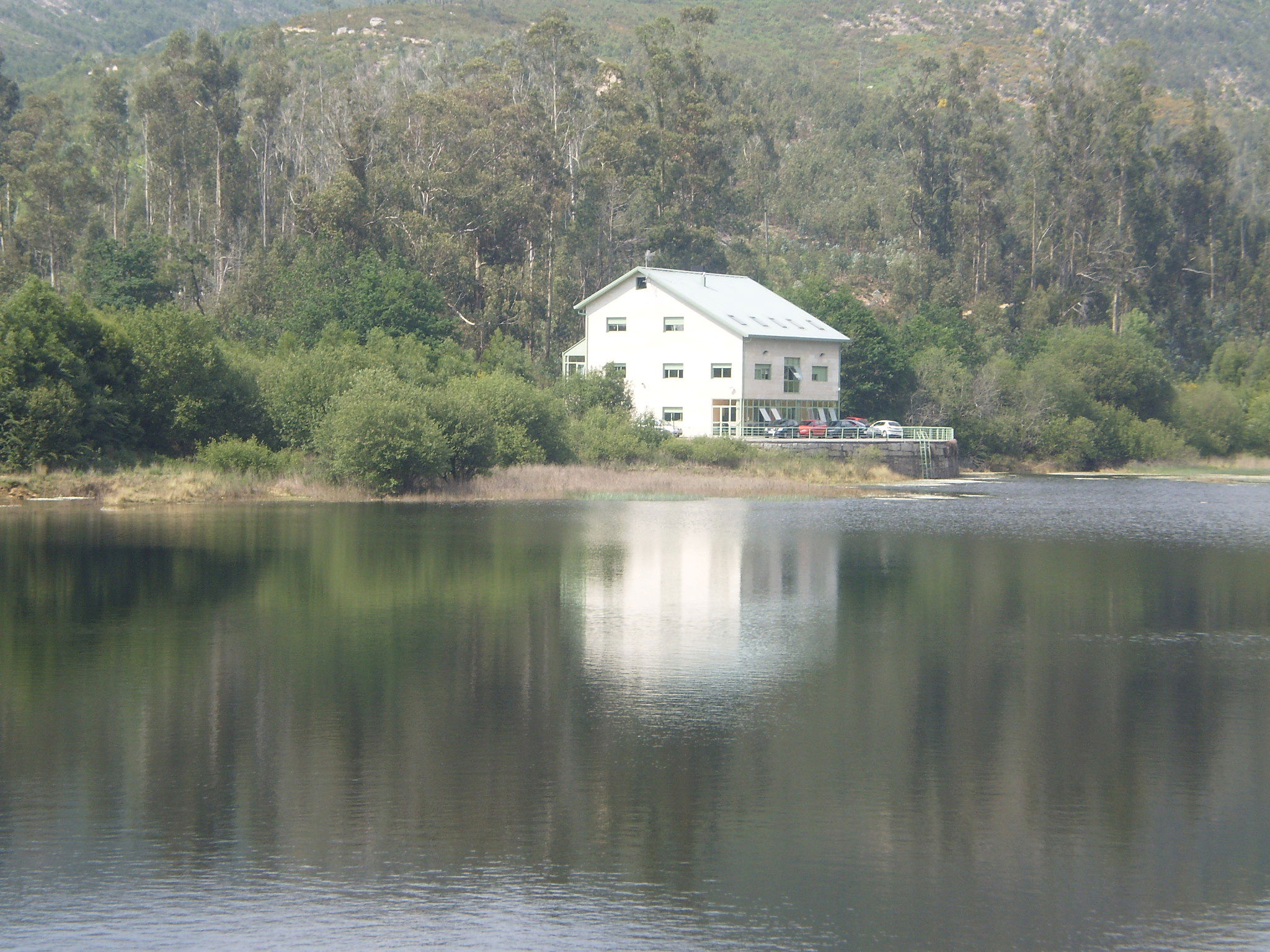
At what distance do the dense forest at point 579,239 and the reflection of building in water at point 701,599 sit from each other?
1830 centimetres

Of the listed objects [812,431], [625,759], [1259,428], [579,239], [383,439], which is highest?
[579,239]

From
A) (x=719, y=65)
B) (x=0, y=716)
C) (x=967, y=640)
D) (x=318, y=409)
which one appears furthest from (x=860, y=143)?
(x=0, y=716)

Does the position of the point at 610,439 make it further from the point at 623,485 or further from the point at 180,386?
the point at 180,386

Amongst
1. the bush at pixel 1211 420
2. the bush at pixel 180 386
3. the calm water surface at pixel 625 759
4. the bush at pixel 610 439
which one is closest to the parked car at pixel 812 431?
the bush at pixel 610 439

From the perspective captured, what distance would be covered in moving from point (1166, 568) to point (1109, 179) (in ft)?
247

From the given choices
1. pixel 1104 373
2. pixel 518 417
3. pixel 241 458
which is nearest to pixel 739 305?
pixel 1104 373

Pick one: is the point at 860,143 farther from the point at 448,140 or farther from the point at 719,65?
the point at 448,140

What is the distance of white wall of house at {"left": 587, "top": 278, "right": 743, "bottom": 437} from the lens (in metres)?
76.5

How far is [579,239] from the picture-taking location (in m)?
92.8

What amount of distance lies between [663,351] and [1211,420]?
123 ft

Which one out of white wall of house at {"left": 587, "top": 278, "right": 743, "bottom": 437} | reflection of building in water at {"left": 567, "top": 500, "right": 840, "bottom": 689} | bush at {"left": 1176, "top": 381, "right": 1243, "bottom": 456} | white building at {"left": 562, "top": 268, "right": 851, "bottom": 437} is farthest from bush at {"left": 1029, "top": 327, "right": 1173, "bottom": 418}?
reflection of building in water at {"left": 567, "top": 500, "right": 840, "bottom": 689}

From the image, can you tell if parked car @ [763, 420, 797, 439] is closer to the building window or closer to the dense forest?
the building window

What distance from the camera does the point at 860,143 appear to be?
429ft

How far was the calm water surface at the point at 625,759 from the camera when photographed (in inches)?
435
